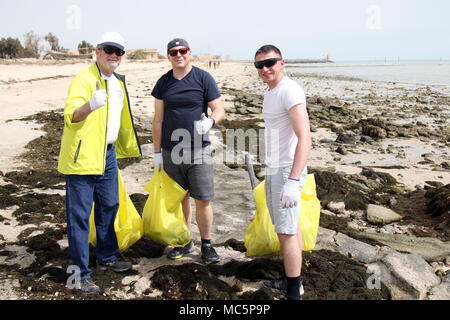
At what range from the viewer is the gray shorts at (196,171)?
343 centimetres

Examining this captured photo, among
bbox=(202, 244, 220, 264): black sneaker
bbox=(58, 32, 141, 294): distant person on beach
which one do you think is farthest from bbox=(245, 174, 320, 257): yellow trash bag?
bbox=(58, 32, 141, 294): distant person on beach

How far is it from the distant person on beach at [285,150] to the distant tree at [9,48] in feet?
152

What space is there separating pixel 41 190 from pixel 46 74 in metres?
22.3

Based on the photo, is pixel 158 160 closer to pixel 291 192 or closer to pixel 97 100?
pixel 97 100

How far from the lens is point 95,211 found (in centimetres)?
332

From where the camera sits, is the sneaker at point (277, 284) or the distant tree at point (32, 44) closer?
the sneaker at point (277, 284)

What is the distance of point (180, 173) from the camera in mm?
3514

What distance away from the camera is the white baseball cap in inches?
115

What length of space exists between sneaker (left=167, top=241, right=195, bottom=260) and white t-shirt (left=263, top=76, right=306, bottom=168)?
1.42 metres

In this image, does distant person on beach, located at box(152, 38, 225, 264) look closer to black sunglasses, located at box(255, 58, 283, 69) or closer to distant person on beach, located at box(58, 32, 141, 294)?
distant person on beach, located at box(58, 32, 141, 294)

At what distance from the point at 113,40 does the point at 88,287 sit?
1.96 m

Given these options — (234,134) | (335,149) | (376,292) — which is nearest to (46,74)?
(234,134)

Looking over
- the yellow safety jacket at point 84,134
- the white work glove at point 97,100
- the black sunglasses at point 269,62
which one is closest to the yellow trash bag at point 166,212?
the yellow safety jacket at point 84,134

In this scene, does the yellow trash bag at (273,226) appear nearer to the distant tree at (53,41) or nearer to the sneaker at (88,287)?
the sneaker at (88,287)
